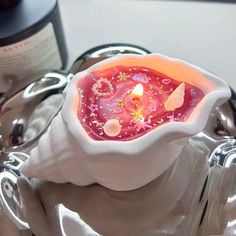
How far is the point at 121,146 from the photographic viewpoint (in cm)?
34

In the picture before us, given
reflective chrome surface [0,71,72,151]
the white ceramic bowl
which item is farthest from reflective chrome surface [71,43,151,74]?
the white ceramic bowl

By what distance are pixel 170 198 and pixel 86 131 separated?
0.27ft

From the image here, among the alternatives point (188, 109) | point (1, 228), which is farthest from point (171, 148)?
point (1, 228)

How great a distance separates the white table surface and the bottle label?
50 millimetres

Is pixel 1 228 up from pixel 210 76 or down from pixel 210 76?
down

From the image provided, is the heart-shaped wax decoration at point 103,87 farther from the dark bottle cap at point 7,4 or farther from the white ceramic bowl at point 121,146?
the dark bottle cap at point 7,4

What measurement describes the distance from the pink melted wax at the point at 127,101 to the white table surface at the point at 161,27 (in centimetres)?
20

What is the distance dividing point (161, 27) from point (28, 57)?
5.4 inches

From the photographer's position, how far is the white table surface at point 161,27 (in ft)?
1.90

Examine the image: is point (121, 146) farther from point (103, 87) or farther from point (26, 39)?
point (26, 39)

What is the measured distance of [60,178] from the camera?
1.30 feet

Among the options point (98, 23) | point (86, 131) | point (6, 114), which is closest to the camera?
point (86, 131)

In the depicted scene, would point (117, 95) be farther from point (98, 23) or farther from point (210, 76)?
point (98, 23)

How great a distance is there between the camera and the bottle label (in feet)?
1.67
